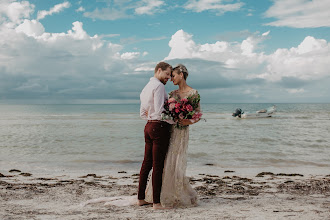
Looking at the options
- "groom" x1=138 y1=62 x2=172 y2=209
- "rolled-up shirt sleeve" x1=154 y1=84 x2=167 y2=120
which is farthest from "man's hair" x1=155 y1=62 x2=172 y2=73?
"rolled-up shirt sleeve" x1=154 y1=84 x2=167 y2=120

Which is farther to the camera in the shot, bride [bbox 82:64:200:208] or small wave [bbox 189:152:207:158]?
small wave [bbox 189:152:207:158]

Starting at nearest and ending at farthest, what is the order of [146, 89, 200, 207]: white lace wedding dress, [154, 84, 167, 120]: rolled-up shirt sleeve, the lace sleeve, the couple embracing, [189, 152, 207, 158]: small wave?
1. [154, 84, 167, 120]: rolled-up shirt sleeve
2. the couple embracing
3. the lace sleeve
4. [146, 89, 200, 207]: white lace wedding dress
5. [189, 152, 207, 158]: small wave

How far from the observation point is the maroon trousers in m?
4.41

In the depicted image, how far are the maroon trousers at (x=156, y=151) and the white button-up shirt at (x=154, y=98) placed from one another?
0.51ft

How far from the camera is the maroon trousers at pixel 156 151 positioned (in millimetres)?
4406

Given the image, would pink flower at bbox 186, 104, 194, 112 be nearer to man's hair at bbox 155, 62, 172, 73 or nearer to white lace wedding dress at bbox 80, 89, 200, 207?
white lace wedding dress at bbox 80, 89, 200, 207

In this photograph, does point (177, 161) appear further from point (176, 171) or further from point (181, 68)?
point (181, 68)

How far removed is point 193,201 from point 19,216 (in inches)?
108

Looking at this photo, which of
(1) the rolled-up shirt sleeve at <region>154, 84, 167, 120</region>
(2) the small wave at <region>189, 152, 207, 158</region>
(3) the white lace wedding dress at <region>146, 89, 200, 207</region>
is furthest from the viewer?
(2) the small wave at <region>189, 152, 207, 158</region>

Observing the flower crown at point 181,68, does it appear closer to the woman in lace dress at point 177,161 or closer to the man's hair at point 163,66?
the woman in lace dress at point 177,161

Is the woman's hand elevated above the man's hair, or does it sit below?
below

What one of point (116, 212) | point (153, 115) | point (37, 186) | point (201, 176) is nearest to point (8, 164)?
point (37, 186)

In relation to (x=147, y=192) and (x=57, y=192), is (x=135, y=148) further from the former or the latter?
(x=147, y=192)

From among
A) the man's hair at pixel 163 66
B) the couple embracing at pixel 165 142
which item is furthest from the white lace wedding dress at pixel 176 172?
the man's hair at pixel 163 66
